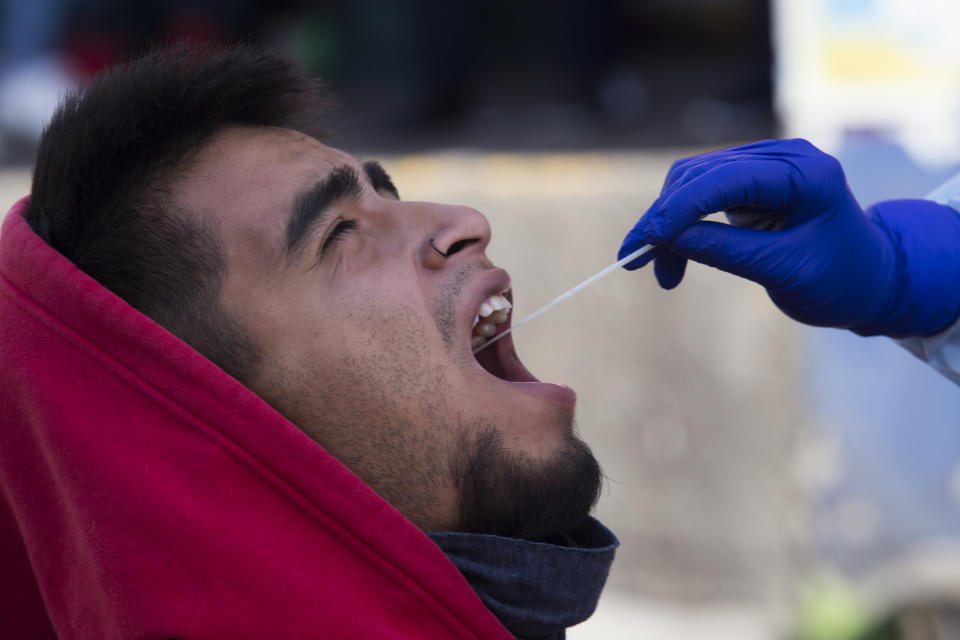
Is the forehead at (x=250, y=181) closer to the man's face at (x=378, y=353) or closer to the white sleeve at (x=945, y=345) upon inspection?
the man's face at (x=378, y=353)

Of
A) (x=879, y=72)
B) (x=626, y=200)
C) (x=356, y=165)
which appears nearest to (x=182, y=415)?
(x=356, y=165)

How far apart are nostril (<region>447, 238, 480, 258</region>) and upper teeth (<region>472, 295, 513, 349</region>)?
0.10 metres

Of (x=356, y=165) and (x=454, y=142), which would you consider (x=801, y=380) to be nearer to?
(x=454, y=142)

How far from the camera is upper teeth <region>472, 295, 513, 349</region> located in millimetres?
1591

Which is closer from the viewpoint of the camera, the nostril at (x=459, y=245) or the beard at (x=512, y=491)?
the beard at (x=512, y=491)

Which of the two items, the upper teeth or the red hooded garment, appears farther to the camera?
the upper teeth

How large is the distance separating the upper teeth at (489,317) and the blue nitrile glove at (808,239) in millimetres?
212

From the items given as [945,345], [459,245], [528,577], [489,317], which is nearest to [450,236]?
[459,245]

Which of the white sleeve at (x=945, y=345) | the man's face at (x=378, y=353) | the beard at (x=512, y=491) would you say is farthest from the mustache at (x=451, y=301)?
the white sleeve at (x=945, y=345)

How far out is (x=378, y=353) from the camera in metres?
1.47

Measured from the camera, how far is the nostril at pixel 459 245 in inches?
63.7

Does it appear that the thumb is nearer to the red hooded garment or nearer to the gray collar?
the gray collar

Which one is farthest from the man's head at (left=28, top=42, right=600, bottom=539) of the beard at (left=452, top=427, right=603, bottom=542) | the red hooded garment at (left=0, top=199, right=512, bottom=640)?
the red hooded garment at (left=0, top=199, right=512, bottom=640)

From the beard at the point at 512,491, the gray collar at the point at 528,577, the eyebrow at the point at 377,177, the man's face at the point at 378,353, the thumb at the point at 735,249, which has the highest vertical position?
the eyebrow at the point at 377,177
